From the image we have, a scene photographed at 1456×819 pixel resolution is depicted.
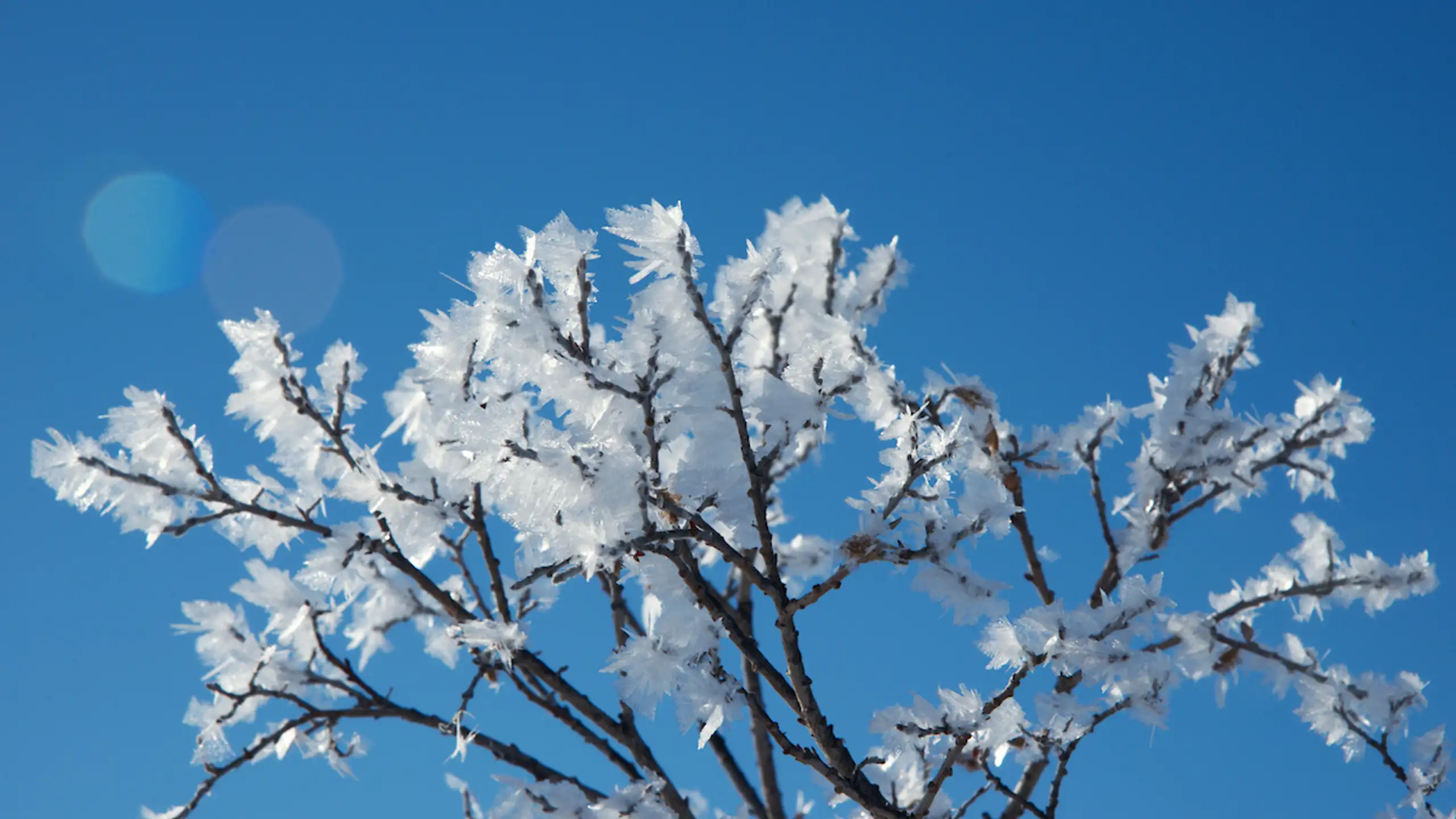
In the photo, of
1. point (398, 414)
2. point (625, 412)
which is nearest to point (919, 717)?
point (625, 412)

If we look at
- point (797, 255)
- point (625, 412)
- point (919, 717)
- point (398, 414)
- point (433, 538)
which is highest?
point (797, 255)

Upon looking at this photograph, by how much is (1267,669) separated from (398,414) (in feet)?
10.4

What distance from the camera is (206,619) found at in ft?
9.75

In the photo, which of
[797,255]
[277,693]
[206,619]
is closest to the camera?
[277,693]

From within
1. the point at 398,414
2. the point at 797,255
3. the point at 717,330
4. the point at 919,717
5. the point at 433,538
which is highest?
the point at 797,255

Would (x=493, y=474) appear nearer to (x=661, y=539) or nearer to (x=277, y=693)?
(x=661, y=539)

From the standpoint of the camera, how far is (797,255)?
147 inches

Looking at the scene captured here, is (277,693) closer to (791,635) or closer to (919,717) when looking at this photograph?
(791,635)

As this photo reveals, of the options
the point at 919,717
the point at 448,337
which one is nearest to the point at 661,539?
the point at 448,337

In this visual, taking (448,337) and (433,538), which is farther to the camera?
(433,538)

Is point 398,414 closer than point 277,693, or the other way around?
point 277,693

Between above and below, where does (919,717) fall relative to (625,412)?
below

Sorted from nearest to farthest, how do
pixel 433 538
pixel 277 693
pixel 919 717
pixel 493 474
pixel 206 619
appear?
pixel 493 474, pixel 919 717, pixel 433 538, pixel 277 693, pixel 206 619

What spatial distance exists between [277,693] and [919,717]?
2.00 m
